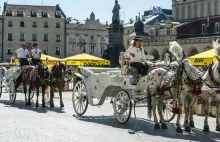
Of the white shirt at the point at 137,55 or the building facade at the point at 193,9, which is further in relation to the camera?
the building facade at the point at 193,9

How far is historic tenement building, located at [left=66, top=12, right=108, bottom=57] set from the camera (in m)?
93.8

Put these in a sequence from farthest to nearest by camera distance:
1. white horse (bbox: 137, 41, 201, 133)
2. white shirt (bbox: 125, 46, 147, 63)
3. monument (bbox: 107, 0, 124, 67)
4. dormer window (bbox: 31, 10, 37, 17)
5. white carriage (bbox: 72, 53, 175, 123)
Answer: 1. dormer window (bbox: 31, 10, 37, 17)
2. monument (bbox: 107, 0, 124, 67)
3. white shirt (bbox: 125, 46, 147, 63)
4. white carriage (bbox: 72, 53, 175, 123)
5. white horse (bbox: 137, 41, 201, 133)

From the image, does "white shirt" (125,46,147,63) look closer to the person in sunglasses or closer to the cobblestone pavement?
the cobblestone pavement

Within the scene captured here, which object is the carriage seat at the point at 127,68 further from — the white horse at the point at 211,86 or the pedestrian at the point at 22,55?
the pedestrian at the point at 22,55

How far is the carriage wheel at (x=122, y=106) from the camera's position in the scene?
42.1 ft

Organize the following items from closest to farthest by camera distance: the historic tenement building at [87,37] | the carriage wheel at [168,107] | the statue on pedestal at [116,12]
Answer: the carriage wheel at [168,107], the statue on pedestal at [116,12], the historic tenement building at [87,37]

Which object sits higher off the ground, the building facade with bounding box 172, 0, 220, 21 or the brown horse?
the building facade with bounding box 172, 0, 220, 21

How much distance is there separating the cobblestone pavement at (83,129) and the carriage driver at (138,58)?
1.77 m

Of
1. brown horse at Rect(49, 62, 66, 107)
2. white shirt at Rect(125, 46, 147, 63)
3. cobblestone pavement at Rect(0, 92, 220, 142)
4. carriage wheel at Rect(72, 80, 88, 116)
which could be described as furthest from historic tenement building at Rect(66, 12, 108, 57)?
white shirt at Rect(125, 46, 147, 63)

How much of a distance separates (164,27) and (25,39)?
30040 millimetres

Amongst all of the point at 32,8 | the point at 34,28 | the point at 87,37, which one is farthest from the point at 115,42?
the point at 87,37

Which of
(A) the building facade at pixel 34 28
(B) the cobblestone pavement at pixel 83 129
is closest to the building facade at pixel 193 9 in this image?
(A) the building facade at pixel 34 28

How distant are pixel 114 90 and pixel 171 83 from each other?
280 centimetres

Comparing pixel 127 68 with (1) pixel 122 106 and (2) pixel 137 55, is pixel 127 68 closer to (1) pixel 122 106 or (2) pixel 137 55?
(2) pixel 137 55
